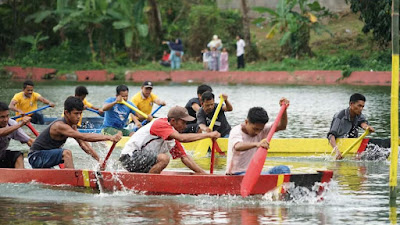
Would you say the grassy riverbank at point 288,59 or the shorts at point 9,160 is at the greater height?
the grassy riverbank at point 288,59

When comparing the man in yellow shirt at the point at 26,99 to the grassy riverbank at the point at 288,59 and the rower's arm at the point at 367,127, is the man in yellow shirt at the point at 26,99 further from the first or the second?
the grassy riverbank at the point at 288,59

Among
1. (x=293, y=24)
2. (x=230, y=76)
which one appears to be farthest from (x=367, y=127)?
(x=230, y=76)

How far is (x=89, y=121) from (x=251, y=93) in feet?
40.4

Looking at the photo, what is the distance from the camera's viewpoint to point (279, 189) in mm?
11109

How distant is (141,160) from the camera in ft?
39.3

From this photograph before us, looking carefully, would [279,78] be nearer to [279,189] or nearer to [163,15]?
[163,15]

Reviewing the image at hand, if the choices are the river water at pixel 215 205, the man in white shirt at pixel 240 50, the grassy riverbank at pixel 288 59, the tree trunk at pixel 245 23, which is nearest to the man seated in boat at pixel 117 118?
the river water at pixel 215 205

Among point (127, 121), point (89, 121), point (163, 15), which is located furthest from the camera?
point (163, 15)

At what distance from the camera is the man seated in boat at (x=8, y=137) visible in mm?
12562

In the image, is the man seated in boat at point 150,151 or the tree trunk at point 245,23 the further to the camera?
the tree trunk at point 245,23

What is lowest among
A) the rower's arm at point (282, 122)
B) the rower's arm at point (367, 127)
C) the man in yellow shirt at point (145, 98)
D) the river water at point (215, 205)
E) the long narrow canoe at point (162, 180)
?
the river water at point (215, 205)

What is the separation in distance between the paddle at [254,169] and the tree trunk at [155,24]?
1258 inches

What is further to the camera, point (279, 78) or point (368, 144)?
point (279, 78)

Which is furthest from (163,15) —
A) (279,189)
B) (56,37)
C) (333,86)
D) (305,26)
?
(279,189)
